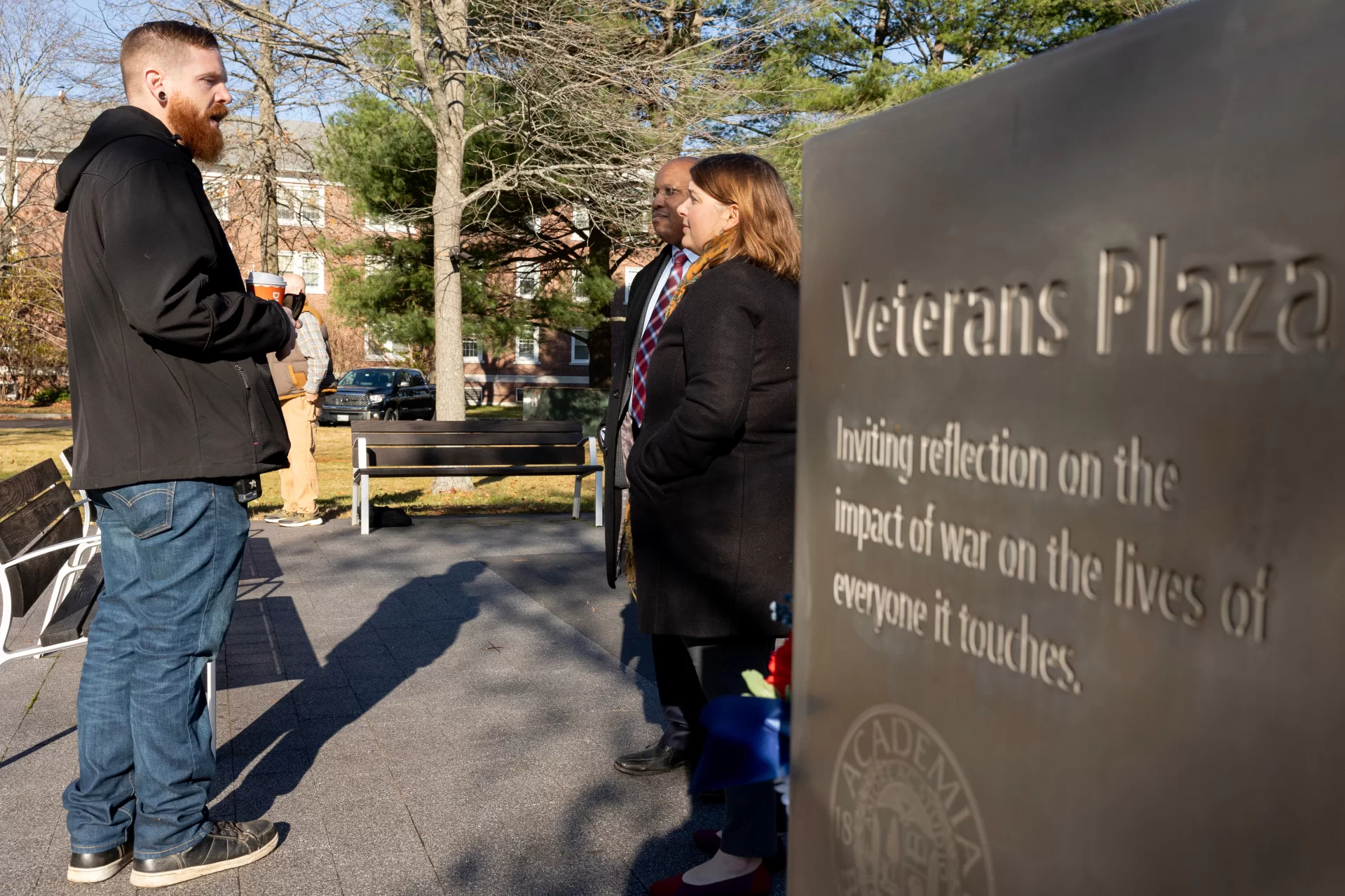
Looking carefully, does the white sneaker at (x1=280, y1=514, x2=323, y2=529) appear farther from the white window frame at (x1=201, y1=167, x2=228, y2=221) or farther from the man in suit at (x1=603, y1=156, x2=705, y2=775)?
the white window frame at (x1=201, y1=167, x2=228, y2=221)

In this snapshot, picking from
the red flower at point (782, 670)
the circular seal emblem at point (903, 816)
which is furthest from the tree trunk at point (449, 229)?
the circular seal emblem at point (903, 816)

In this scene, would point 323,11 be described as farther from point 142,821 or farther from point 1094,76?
point 1094,76

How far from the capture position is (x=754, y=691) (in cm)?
190

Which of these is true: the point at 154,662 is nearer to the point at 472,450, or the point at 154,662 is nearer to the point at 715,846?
the point at 715,846

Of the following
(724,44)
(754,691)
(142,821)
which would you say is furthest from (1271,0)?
(724,44)

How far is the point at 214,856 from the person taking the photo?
9.70ft

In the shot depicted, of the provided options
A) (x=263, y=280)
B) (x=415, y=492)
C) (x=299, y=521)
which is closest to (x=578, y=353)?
(x=415, y=492)

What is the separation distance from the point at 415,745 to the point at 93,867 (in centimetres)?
121

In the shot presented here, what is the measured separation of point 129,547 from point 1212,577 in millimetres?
2537

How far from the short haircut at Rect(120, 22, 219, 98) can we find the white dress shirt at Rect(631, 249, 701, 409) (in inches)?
58.6

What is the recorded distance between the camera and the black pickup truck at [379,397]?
29.2 meters

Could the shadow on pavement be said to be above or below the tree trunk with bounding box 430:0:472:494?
below

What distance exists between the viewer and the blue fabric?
5.38 ft

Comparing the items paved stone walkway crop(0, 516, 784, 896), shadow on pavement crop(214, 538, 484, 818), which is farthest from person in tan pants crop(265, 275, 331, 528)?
paved stone walkway crop(0, 516, 784, 896)
